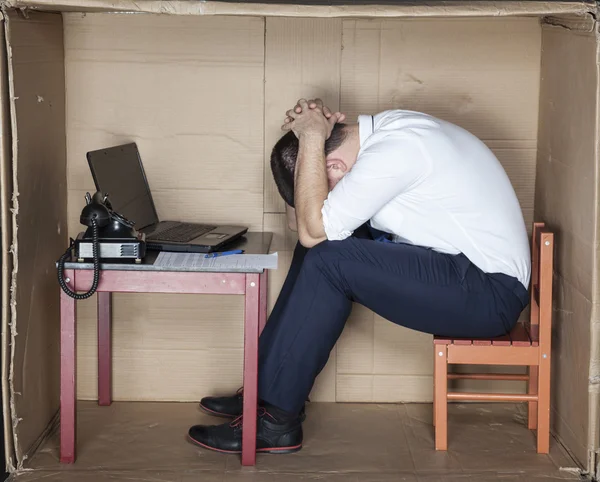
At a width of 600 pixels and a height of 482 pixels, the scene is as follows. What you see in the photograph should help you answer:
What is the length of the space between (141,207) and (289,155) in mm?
555

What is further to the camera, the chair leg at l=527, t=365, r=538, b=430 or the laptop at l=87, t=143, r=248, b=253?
the chair leg at l=527, t=365, r=538, b=430

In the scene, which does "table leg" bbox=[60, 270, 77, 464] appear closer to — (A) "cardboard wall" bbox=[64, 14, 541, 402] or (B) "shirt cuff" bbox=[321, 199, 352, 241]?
(A) "cardboard wall" bbox=[64, 14, 541, 402]

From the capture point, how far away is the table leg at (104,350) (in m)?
3.03

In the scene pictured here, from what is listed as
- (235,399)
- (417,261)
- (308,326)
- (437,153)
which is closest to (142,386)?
(235,399)

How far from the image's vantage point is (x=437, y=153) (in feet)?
7.97

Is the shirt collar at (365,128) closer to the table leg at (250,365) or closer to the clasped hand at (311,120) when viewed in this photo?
the clasped hand at (311,120)

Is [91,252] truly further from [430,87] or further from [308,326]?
[430,87]

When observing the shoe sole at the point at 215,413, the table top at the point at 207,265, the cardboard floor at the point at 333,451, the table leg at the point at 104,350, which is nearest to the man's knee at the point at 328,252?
the table top at the point at 207,265

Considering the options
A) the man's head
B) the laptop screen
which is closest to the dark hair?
the man's head

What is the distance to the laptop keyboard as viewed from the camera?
2660 millimetres

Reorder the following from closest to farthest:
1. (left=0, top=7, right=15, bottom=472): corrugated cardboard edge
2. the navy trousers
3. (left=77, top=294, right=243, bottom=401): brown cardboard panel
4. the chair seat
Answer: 1. (left=0, top=7, right=15, bottom=472): corrugated cardboard edge
2. the navy trousers
3. the chair seat
4. (left=77, top=294, right=243, bottom=401): brown cardboard panel

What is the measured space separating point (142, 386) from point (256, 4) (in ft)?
4.81

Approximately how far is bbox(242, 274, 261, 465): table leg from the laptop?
205mm

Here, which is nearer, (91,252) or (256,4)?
(256,4)
